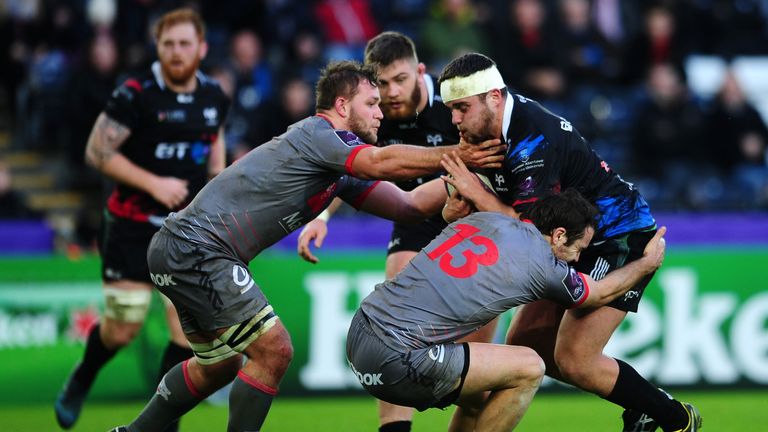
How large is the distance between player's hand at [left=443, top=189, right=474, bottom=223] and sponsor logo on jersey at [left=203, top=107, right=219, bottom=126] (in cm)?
265

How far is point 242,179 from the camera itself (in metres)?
6.82

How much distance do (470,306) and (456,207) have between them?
2.57ft

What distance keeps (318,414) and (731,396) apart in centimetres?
394

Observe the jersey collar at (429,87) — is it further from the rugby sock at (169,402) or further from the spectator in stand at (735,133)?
the spectator in stand at (735,133)

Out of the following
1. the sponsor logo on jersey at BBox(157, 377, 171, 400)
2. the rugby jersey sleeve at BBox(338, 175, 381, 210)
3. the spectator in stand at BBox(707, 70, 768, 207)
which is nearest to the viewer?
the sponsor logo on jersey at BBox(157, 377, 171, 400)

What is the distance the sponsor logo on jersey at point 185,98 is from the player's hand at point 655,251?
370cm

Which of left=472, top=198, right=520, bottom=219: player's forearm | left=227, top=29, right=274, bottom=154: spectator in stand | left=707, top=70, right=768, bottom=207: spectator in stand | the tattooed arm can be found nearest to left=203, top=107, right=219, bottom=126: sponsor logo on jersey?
the tattooed arm

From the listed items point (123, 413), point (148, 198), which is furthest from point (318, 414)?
point (148, 198)

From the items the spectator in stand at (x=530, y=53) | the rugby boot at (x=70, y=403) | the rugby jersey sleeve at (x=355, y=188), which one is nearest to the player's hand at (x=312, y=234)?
the rugby jersey sleeve at (x=355, y=188)

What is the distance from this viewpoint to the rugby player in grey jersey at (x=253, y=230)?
6684mm

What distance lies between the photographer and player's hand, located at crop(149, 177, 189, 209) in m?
8.70

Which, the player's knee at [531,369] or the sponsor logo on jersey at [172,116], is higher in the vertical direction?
the sponsor logo on jersey at [172,116]

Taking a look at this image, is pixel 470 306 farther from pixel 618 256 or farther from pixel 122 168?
pixel 122 168

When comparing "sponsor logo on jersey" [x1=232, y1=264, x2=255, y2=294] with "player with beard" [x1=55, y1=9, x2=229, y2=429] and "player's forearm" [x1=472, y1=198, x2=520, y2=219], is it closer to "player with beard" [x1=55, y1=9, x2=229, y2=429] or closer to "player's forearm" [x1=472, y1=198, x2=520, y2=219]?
"player's forearm" [x1=472, y1=198, x2=520, y2=219]
